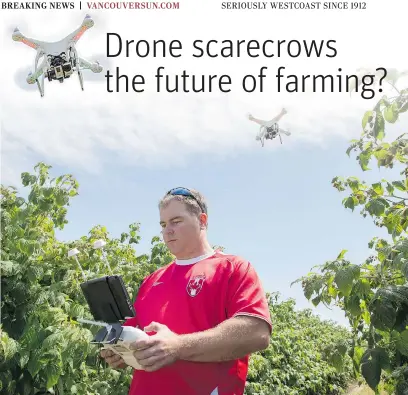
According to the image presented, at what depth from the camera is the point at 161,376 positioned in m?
1.88

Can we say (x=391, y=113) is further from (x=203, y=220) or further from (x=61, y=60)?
(x=61, y=60)

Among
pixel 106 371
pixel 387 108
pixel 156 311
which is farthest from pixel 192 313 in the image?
pixel 106 371

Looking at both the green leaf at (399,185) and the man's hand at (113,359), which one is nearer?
the man's hand at (113,359)

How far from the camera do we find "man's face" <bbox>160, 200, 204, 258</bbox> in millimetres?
2064

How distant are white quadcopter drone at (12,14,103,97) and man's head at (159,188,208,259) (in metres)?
1.93

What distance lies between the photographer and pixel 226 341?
169 cm

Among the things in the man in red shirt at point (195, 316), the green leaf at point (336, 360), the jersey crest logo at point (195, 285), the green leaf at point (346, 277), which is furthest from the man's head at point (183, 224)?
the green leaf at point (336, 360)

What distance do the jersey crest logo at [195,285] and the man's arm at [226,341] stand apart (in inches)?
8.7

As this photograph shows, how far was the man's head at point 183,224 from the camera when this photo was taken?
2.07 metres

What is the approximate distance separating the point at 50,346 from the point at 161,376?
164cm

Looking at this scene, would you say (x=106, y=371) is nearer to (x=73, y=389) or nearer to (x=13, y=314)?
(x=73, y=389)

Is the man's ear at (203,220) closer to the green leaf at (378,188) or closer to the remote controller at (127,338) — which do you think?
the remote controller at (127,338)

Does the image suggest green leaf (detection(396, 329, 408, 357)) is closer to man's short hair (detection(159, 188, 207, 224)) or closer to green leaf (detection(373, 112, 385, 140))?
green leaf (detection(373, 112, 385, 140))

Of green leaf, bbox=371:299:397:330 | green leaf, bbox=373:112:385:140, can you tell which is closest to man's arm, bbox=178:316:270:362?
green leaf, bbox=371:299:397:330
